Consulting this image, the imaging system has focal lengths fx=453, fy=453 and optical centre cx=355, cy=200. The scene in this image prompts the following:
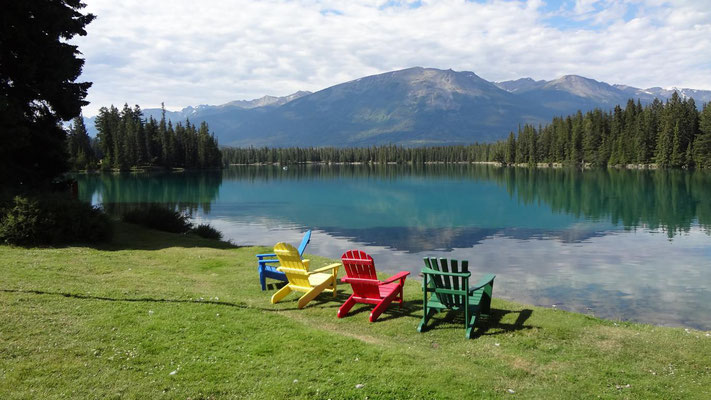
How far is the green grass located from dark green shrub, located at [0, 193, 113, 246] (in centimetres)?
610

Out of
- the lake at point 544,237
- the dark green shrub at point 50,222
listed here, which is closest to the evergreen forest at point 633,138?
the lake at point 544,237

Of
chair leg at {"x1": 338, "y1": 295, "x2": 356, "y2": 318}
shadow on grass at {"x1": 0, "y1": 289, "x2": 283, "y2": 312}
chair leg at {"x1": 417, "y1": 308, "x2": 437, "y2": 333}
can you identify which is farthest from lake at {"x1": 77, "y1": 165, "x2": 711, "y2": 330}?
shadow on grass at {"x1": 0, "y1": 289, "x2": 283, "y2": 312}

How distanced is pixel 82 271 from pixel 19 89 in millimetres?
16306

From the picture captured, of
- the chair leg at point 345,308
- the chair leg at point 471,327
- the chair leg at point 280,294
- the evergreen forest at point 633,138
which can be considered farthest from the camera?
the evergreen forest at point 633,138

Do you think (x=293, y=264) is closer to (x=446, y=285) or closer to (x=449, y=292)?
(x=446, y=285)

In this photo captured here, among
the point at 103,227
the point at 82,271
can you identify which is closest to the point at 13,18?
the point at 103,227

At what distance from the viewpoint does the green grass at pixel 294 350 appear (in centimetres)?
665

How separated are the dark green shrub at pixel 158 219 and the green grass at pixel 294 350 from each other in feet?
50.5

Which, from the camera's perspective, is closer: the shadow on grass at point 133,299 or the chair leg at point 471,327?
the chair leg at point 471,327

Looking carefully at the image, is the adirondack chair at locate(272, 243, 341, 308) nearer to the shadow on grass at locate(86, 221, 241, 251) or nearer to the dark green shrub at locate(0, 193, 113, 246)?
the shadow on grass at locate(86, 221, 241, 251)

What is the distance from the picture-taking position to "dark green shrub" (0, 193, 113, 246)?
17.3m

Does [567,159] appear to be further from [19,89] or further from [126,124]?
[19,89]

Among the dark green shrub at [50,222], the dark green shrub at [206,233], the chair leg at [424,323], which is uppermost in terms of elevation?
the dark green shrub at [50,222]

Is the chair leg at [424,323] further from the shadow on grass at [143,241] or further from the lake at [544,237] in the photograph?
the shadow on grass at [143,241]
